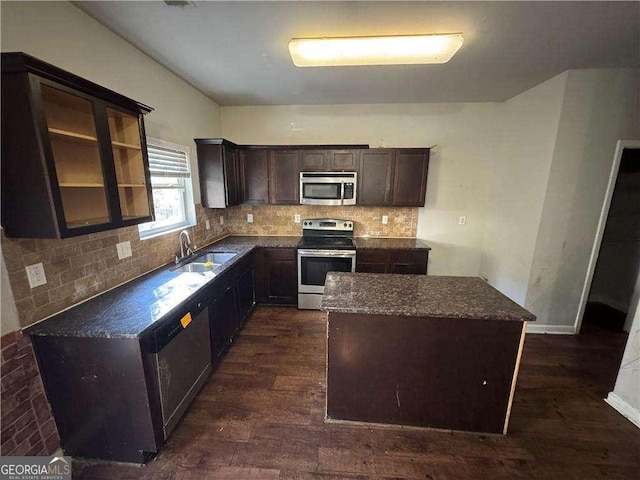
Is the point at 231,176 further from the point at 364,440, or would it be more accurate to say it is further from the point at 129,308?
the point at 364,440

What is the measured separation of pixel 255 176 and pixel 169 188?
1.17m

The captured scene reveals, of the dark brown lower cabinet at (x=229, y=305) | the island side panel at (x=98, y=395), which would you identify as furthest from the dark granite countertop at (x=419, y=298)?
the island side panel at (x=98, y=395)

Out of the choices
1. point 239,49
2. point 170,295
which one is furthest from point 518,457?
point 239,49

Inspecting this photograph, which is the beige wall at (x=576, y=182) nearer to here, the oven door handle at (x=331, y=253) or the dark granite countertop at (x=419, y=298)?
the dark granite countertop at (x=419, y=298)

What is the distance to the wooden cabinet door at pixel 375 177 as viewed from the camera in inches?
134

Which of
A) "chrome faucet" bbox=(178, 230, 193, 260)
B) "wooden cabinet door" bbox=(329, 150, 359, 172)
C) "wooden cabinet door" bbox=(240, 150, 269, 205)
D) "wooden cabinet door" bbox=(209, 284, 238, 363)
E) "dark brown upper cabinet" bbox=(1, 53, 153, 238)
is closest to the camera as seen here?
"dark brown upper cabinet" bbox=(1, 53, 153, 238)

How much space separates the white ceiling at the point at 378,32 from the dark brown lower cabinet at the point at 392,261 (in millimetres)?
1975

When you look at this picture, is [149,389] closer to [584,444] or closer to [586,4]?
[584,444]

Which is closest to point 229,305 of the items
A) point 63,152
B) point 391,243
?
point 63,152

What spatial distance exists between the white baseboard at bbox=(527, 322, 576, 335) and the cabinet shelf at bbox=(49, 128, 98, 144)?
14.5 feet

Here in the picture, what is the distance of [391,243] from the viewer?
3504 mm

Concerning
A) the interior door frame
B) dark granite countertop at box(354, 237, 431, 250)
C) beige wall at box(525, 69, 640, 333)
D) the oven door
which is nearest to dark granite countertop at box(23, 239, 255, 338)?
the oven door

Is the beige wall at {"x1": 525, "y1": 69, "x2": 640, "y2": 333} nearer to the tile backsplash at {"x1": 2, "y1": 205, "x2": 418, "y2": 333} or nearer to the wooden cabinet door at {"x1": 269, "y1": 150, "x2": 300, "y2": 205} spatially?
the wooden cabinet door at {"x1": 269, "y1": 150, "x2": 300, "y2": 205}

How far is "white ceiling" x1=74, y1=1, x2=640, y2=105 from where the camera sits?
1.63 metres
